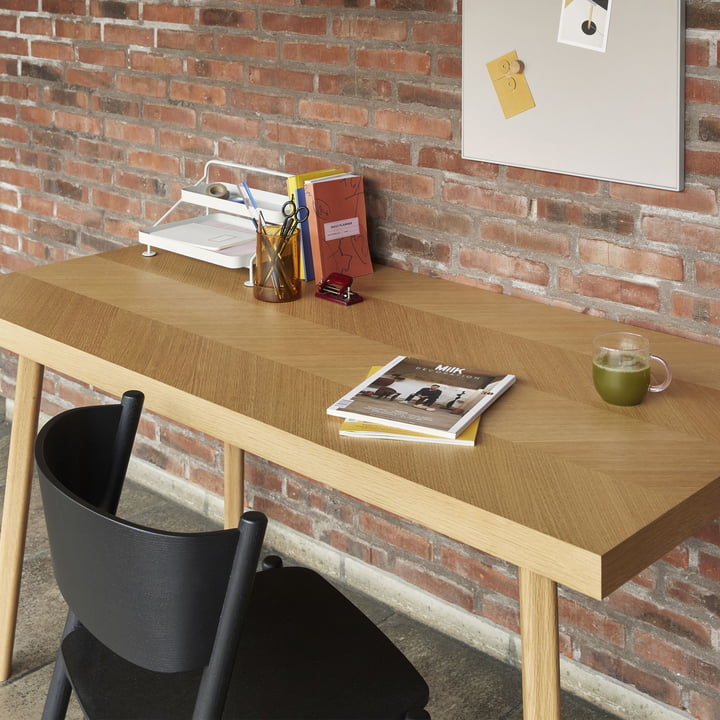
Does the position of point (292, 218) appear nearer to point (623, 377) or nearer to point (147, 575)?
point (623, 377)

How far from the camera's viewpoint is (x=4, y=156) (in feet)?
11.3

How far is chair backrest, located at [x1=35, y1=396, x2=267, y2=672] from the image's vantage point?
1.24 metres

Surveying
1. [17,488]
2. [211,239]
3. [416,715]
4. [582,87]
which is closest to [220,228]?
[211,239]

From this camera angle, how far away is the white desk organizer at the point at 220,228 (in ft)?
7.98

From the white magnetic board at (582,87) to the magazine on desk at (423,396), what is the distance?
21.0 inches

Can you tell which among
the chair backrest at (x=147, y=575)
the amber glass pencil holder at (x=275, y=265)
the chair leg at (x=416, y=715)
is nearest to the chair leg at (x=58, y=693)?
the chair backrest at (x=147, y=575)

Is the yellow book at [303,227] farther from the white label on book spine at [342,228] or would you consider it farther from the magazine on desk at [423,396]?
the magazine on desk at [423,396]

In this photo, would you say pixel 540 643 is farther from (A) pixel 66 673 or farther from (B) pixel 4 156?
(B) pixel 4 156

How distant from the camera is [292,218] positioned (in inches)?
89.5

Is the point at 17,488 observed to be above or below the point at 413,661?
above

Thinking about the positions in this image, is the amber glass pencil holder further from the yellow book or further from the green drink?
the green drink

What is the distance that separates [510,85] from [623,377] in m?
0.76

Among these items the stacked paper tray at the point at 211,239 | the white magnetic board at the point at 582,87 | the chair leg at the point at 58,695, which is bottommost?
the chair leg at the point at 58,695

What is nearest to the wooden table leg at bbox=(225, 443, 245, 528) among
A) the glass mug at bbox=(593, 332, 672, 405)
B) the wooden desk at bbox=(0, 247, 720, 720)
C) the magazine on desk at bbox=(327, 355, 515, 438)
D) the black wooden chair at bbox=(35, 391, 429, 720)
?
the wooden desk at bbox=(0, 247, 720, 720)
